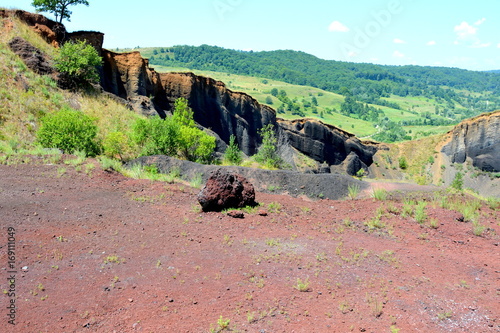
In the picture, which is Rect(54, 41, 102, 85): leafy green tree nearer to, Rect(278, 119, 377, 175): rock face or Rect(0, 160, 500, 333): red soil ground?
Rect(0, 160, 500, 333): red soil ground

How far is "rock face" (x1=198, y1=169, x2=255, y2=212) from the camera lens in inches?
386

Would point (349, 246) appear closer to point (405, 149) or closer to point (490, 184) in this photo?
point (490, 184)

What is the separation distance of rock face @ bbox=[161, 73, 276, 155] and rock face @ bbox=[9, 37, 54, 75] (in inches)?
584

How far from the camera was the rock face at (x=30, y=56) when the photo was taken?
2425 cm

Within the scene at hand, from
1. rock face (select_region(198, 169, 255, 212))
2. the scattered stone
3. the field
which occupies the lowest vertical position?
the scattered stone

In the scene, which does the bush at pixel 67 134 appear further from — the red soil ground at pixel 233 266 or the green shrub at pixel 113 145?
the red soil ground at pixel 233 266

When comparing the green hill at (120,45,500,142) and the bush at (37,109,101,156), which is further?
the green hill at (120,45,500,142)

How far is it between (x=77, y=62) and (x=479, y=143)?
4822 centimetres

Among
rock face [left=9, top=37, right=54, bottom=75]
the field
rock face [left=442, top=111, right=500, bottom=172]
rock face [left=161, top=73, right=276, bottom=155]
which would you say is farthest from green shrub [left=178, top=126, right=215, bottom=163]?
the field

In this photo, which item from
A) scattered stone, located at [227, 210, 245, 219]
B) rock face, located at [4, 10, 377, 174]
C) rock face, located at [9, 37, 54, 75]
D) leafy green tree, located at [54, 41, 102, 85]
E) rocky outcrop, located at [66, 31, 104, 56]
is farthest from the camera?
rock face, located at [4, 10, 377, 174]

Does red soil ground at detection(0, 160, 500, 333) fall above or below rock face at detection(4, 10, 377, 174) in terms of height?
below

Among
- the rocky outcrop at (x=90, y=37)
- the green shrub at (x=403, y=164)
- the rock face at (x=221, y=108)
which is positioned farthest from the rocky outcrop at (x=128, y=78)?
the green shrub at (x=403, y=164)

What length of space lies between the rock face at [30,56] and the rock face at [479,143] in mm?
49492


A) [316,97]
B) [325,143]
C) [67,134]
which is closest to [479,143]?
[325,143]
